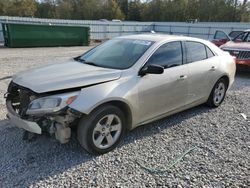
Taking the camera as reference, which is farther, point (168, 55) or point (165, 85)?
point (168, 55)

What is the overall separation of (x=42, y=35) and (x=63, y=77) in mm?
15012

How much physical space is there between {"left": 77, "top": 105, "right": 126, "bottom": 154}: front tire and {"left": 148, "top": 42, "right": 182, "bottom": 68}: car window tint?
1009 millimetres

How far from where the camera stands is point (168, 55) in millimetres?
3918

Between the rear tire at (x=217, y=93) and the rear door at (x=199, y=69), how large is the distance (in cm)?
24

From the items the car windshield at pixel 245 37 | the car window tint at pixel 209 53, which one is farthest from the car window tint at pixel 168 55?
the car windshield at pixel 245 37

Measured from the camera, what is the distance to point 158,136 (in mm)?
3799

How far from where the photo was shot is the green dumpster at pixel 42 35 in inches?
617

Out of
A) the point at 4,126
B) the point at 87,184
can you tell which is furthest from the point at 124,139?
the point at 4,126

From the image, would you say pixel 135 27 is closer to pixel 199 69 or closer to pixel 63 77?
pixel 199 69

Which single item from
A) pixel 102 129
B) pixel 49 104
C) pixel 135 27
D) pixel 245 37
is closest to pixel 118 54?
pixel 102 129

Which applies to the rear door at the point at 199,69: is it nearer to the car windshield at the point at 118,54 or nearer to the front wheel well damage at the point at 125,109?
the car windshield at the point at 118,54

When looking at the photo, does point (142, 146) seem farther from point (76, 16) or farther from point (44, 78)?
point (76, 16)

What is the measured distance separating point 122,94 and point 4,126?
213 centimetres

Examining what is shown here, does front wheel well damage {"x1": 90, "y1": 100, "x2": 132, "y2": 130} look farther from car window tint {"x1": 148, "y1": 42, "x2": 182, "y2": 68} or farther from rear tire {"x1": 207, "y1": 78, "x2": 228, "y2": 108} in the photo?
rear tire {"x1": 207, "y1": 78, "x2": 228, "y2": 108}
